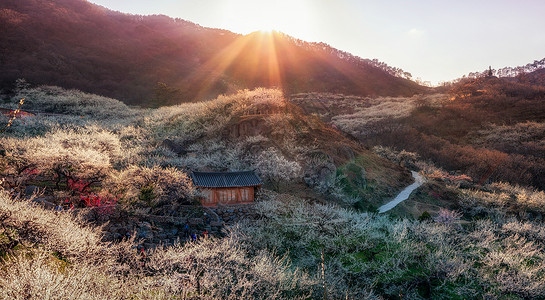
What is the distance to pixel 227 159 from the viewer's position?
29.6m

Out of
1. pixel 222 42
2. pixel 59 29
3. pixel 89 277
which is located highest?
pixel 222 42

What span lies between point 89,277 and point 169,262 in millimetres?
3538

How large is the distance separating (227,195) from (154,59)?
82.6 metres

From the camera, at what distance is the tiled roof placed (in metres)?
21.6

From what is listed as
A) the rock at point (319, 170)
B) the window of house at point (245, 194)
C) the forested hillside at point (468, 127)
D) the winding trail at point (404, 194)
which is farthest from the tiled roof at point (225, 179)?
the forested hillside at point (468, 127)

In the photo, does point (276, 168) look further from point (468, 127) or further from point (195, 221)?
point (468, 127)

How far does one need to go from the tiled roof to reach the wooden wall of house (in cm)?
43

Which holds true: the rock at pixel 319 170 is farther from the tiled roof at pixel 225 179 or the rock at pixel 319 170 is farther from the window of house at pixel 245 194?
the window of house at pixel 245 194

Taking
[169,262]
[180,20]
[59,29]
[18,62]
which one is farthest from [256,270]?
[180,20]

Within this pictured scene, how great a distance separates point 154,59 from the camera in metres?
88.5

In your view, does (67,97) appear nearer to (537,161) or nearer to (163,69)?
(163,69)

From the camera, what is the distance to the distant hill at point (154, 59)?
6625 centimetres

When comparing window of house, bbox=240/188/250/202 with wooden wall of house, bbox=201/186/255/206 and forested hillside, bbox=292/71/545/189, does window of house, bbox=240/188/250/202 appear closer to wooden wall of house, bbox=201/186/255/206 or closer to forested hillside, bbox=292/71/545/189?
wooden wall of house, bbox=201/186/255/206

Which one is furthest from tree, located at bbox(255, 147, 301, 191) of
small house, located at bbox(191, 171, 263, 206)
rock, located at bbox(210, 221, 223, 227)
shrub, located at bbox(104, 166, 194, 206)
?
shrub, located at bbox(104, 166, 194, 206)
